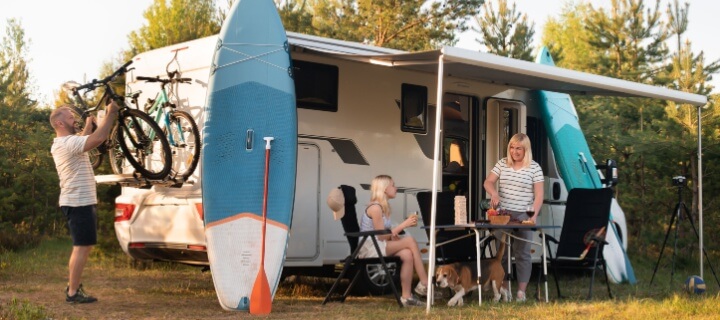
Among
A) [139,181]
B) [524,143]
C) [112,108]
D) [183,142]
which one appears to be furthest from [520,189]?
[112,108]

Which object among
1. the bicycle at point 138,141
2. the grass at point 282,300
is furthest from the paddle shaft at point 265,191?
the bicycle at point 138,141

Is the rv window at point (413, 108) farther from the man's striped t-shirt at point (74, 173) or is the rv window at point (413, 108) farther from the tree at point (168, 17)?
the tree at point (168, 17)

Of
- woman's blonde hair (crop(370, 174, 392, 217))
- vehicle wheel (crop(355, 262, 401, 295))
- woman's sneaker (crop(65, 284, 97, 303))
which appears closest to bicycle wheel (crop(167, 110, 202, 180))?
woman's sneaker (crop(65, 284, 97, 303))

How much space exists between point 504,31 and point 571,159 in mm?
9480

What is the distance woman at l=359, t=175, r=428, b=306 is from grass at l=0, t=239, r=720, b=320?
0.68ft

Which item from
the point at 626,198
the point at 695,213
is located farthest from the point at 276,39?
the point at 626,198

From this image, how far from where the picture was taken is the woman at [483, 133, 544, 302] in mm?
7633

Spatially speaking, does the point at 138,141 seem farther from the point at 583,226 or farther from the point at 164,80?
the point at 583,226

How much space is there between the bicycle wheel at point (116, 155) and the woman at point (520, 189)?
10.0 feet

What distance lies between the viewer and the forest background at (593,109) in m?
12.7

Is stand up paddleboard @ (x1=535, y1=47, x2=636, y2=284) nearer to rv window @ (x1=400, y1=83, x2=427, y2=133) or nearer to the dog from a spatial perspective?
rv window @ (x1=400, y1=83, x2=427, y2=133)

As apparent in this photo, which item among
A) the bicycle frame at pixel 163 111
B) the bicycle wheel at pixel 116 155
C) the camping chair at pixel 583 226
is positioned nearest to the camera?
the bicycle frame at pixel 163 111

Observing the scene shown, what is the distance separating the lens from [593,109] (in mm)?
16578

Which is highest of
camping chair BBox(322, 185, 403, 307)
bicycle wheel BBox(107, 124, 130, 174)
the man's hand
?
the man's hand
